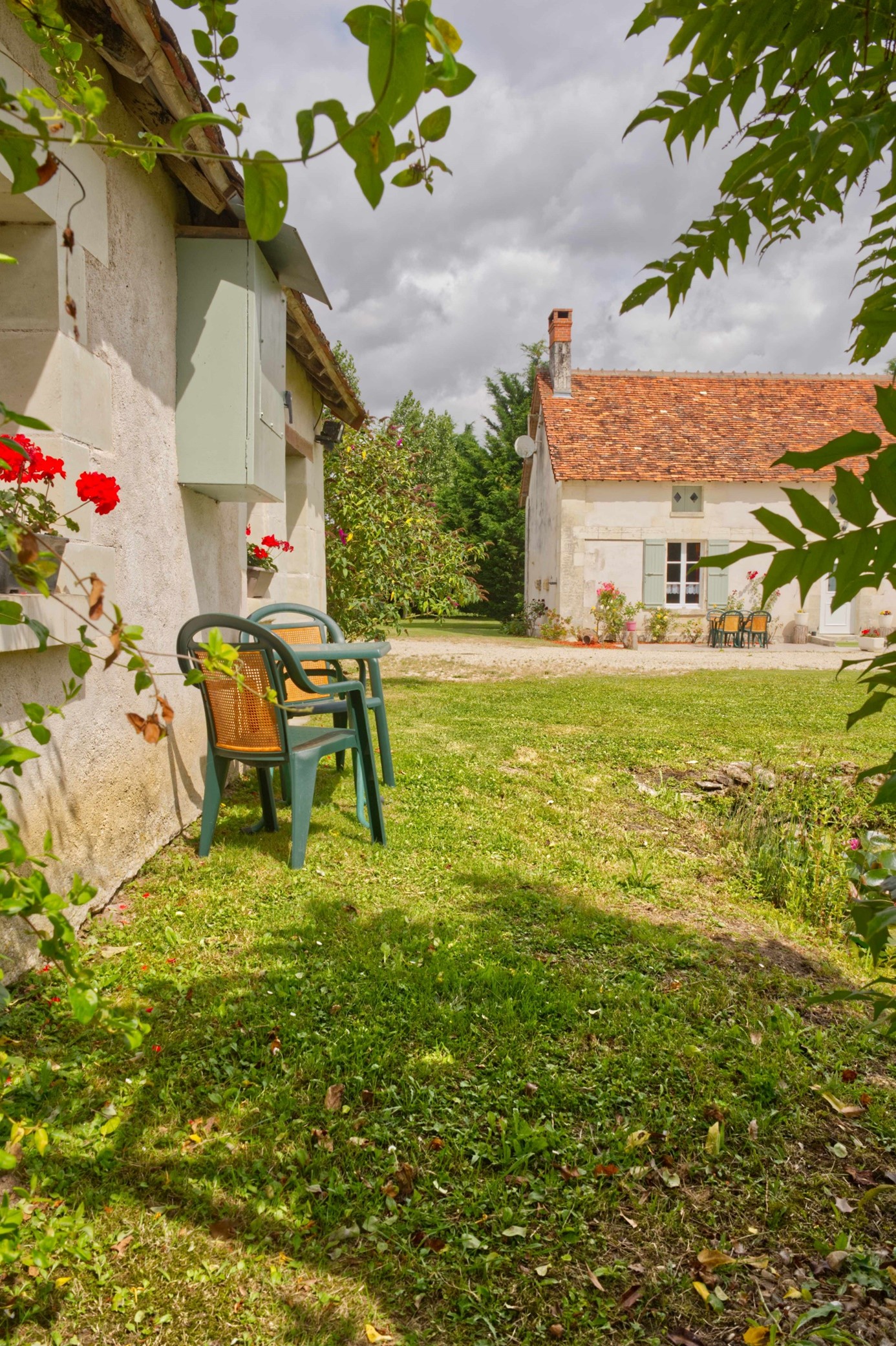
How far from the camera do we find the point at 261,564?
6.40 meters

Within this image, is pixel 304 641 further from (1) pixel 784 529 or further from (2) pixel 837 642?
(2) pixel 837 642

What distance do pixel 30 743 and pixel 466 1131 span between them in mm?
1741

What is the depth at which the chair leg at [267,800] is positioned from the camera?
13.7 ft

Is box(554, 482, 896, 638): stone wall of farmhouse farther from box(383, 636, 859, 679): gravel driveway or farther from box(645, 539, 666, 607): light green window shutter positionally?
box(383, 636, 859, 679): gravel driveway

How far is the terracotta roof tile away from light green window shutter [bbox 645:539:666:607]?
4.98 ft

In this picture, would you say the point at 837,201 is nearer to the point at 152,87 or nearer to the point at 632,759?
the point at 152,87

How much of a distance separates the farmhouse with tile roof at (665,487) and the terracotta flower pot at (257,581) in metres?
14.1

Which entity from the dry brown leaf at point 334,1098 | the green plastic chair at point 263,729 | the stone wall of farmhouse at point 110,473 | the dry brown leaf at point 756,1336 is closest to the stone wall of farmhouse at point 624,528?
the stone wall of farmhouse at point 110,473

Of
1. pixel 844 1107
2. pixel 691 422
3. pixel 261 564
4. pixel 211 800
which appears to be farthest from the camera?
pixel 691 422

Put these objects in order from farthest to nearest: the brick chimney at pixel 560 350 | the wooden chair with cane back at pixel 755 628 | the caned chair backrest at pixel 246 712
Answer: the brick chimney at pixel 560 350, the wooden chair with cane back at pixel 755 628, the caned chair backrest at pixel 246 712

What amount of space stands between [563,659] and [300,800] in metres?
11.7

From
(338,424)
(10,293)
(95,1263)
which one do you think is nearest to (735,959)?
(95,1263)

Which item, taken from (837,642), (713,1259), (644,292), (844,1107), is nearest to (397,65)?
(644,292)

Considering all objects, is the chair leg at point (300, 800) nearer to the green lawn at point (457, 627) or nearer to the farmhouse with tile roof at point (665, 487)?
the green lawn at point (457, 627)
